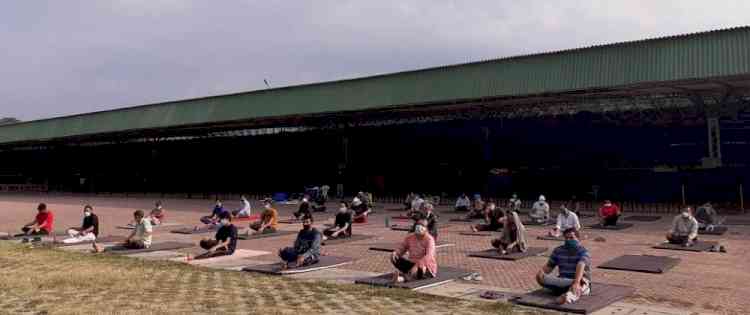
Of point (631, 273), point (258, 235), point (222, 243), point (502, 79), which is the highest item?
point (502, 79)

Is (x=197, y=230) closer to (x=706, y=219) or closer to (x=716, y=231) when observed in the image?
Answer: (x=706, y=219)

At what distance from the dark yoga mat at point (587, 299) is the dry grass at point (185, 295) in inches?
18.6

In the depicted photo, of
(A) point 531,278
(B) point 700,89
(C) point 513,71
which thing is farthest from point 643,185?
(A) point 531,278

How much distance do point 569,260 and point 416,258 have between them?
2666mm

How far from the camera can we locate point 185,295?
9109mm

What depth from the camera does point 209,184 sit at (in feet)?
159

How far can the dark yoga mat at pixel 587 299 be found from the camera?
8.13 metres

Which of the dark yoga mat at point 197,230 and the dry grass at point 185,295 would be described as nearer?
the dry grass at point 185,295

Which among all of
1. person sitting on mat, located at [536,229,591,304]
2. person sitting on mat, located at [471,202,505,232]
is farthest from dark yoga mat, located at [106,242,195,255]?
person sitting on mat, located at [536,229,591,304]

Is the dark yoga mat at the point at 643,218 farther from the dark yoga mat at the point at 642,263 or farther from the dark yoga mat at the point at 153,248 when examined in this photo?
the dark yoga mat at the point at 153,248

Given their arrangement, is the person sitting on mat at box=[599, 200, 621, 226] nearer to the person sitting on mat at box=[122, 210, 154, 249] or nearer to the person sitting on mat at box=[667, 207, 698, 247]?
the person sitting on mat at box=[667, 207, 698, 247]

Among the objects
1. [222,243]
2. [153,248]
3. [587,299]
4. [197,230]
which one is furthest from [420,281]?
[197,230]

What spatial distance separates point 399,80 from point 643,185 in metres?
13.5

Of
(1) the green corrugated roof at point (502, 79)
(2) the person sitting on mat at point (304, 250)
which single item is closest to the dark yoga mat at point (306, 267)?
(2) the person sitting on mat at point (304, 250)
